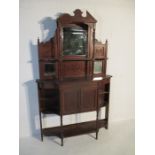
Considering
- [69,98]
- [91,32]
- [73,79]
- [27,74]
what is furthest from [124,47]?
[27,74]

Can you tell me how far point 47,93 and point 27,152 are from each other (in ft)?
2.64

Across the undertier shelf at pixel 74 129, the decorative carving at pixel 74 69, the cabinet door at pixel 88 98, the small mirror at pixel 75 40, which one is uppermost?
the small mirror at pixel 75 40

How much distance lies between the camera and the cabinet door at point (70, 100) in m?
2.20

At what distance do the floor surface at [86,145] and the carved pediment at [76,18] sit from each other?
1.65m

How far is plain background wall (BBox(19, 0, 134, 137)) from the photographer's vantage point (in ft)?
7.43

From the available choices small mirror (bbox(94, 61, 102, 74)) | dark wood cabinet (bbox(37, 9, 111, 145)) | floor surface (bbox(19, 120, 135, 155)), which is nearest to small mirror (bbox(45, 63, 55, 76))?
dark wood cabinet (bbox(37, 9, 111, 145))

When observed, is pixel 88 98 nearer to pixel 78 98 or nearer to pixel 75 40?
pixel 78 98

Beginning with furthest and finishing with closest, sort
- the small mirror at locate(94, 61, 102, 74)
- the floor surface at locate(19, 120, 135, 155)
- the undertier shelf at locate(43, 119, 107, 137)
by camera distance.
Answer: the small mirror at locate(94, 61, 102, 74)
the undertier shelf at locate(43, 119, 107, 137)
the floor surface at locate(19, 120, 135, 155)

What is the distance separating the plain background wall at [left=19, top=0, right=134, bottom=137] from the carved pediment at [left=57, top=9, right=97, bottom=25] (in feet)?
0.56

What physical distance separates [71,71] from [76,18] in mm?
738

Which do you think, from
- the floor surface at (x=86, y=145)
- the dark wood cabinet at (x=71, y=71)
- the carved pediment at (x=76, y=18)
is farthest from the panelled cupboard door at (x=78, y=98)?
the carved pediment at (x=76, y=18)

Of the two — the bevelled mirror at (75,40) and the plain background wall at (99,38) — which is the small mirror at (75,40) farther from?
the plain background wall at (99,38)

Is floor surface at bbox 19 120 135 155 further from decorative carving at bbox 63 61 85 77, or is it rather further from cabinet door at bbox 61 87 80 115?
decorative carving at bbox 63 61 85 77
